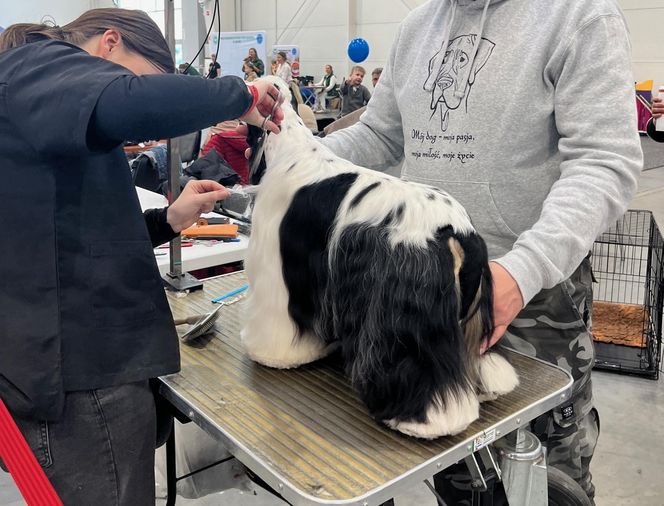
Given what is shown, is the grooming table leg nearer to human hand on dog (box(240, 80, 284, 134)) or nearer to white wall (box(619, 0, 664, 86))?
human hand on dog (box(240, 80, 284, 134))

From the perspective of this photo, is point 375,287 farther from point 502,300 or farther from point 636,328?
point 636,328

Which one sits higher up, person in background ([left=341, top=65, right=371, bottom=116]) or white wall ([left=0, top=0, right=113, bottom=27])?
white wall ([left=0, top=0, right=113, bottom=27])

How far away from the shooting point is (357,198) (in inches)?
44.4

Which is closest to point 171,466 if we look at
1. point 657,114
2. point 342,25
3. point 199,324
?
point 199,324

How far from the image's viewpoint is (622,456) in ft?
8.60

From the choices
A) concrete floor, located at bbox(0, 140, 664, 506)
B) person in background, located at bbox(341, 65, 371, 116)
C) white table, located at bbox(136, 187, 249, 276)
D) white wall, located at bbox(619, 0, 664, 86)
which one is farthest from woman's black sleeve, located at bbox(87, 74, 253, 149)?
white wall, located at bbox(619, 0, 664, 86)

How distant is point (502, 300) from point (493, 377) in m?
0.14

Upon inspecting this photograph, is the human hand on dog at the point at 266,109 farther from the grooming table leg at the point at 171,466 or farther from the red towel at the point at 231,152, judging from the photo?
the red towel at the point at 231,152

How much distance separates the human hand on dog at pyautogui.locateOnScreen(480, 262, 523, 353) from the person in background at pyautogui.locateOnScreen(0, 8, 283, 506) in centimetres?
50

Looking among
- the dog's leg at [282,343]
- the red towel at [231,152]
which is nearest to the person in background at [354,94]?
the red towel at [231,152]

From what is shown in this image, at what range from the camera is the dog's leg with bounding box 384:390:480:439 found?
3.29 ft

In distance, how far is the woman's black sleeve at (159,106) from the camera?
2.93ft

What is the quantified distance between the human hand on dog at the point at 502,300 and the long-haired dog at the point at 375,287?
0.05ft

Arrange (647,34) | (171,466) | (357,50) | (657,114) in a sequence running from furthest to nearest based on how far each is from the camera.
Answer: (647,34)
(357,50)
(657,114)
(171,466)
